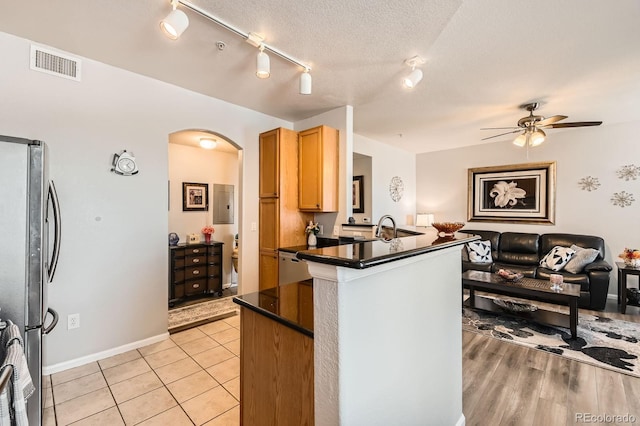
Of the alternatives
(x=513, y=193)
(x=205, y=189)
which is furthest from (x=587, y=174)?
(x=205, y=189)

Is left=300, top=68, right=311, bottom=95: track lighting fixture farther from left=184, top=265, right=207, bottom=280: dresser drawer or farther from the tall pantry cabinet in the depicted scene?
left=184, top=265, right=207, bottom=280: dresser drawer

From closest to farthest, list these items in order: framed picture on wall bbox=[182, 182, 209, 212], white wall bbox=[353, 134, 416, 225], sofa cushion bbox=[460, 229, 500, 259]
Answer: framed picture on wall bbox=[182, 182, 209, 212]
sofa cushion bbox=[460, 229, 500, 259]
white wall bbox=[353, 134, 416, 225]

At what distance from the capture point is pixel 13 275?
1.36 m

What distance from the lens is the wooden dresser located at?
13.8ft

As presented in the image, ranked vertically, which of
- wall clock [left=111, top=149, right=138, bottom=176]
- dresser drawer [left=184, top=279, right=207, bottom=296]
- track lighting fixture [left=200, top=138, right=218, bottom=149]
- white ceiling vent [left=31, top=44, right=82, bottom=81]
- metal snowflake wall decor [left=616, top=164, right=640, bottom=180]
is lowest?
dresser drawer [left=184, top=279, right=207, bottom=296]

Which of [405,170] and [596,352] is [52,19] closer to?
[596,352]

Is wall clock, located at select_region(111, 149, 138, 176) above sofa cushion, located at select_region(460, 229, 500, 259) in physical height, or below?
above

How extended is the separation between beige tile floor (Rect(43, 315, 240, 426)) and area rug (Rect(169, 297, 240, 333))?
47 centimetres

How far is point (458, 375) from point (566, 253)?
369 cm

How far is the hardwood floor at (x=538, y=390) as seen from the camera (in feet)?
6.19

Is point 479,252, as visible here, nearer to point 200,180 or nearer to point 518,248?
point 518,248

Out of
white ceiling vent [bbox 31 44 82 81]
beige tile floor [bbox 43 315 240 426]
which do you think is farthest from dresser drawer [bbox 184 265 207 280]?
white ceiling vent [bbox 31 44 82 81]

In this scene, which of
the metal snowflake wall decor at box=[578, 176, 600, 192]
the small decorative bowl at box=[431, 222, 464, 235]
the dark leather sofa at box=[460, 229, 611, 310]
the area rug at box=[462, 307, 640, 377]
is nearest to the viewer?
the small decorative bowl at box=[431, 222, 464, 235]

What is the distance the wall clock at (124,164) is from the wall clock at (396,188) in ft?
14.3
